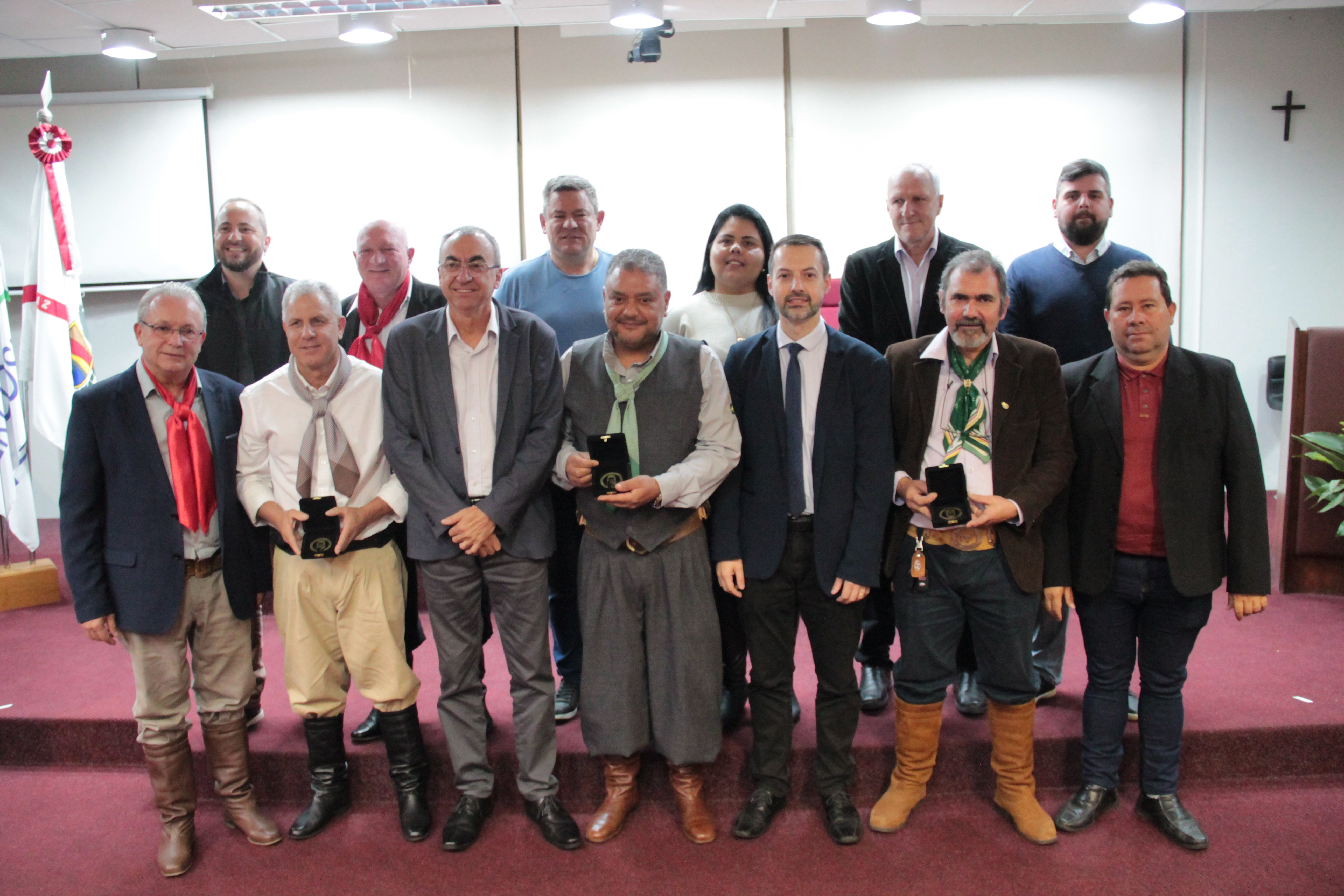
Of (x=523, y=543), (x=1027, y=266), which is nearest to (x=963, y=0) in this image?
(x=1027, y=266)

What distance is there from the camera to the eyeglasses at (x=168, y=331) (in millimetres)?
2508

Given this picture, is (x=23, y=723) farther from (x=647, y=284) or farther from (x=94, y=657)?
(x=647, y=284)

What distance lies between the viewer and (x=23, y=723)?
321 centimetres

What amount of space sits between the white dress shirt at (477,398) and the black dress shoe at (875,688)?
1.42 m

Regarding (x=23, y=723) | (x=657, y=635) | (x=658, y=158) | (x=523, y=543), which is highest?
(x=658, y=158)

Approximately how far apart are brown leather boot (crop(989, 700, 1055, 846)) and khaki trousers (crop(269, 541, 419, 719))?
5.41ft

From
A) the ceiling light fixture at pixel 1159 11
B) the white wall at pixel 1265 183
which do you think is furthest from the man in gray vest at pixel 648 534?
the white wall at pixel 1265 183

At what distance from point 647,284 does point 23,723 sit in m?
2.65

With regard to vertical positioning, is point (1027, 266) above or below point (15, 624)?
above

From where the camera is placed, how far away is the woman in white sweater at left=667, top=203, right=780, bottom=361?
288 cm

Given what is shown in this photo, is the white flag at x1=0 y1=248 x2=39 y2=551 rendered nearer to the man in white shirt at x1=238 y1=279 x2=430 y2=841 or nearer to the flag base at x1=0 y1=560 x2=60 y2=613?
the flag base at x1=0 y1=560 x2=60 y2=613

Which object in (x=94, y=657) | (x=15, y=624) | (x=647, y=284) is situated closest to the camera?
(x=647, y=284)

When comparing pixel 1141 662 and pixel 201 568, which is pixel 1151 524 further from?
pixel 201 568

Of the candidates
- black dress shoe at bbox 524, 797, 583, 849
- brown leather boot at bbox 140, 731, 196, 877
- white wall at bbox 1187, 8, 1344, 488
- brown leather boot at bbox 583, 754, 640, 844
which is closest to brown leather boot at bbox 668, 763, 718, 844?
brown leather boot at bbox 583, 754, 640, 844
